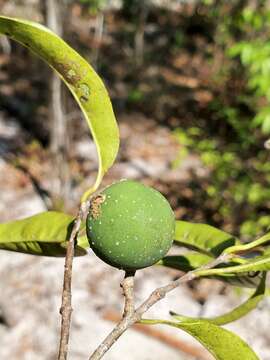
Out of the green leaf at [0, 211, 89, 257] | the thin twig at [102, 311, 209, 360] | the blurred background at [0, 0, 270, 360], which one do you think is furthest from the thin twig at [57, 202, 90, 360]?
the thin twig at [102, 311, 209, 360]

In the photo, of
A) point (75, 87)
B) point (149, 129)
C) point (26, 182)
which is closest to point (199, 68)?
point (149, 129)

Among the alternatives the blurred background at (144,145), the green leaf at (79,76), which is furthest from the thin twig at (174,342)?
the green leaf at (79,76)

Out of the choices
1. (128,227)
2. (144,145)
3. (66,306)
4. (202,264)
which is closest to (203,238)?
(202,264)

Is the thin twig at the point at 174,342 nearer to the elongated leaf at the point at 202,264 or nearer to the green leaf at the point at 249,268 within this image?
the elongated leaf at the point at 202,264

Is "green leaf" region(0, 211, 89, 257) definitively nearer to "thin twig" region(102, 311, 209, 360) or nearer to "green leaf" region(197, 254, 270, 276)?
"green leaf" region(197, 254, 270, 276)

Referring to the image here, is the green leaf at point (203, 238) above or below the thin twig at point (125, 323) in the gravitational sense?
Answer: below

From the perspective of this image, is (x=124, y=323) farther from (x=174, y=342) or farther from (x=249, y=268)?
(x=174, y=342)
